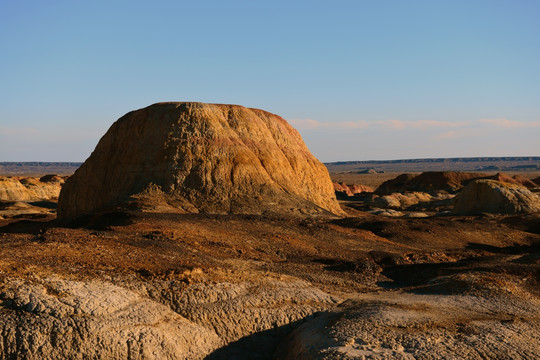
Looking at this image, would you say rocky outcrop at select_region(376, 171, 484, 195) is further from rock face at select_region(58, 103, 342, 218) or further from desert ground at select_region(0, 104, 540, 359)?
desert ground at select_region(0, 104, 540, 359)

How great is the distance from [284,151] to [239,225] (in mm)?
9794

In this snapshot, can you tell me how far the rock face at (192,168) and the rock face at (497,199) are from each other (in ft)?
49.3

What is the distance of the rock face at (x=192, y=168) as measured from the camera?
25.1 meters

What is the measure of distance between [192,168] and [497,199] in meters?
23.1

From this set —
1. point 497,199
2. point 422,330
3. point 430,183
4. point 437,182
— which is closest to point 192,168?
point 422,330

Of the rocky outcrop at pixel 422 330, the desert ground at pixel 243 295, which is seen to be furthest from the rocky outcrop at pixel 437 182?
the rocky outcrop at pixel 422 330

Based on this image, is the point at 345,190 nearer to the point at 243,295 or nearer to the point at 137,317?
the point at 243,295

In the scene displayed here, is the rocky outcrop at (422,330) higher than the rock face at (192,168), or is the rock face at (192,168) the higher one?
the rock face at (192,168)

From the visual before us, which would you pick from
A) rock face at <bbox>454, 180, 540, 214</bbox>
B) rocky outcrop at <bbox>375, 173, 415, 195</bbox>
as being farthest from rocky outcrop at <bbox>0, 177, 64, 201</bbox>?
rocky outcrop at <bbox>375, 173, 415, 195</bbox>

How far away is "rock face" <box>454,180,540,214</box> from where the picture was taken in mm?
38219

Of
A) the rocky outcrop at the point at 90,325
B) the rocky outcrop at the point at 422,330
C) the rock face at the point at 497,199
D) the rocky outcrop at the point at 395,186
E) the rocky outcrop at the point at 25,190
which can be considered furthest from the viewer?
the rocky outcrop at the point at 395,186

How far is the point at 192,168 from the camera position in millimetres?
25516

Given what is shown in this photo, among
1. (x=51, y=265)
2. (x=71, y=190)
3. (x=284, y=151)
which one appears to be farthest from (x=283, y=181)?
(x=51, y=265)

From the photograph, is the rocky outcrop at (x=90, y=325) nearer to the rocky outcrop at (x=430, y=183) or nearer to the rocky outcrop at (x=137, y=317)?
the rocky outcrop at (x=137, y=317)
